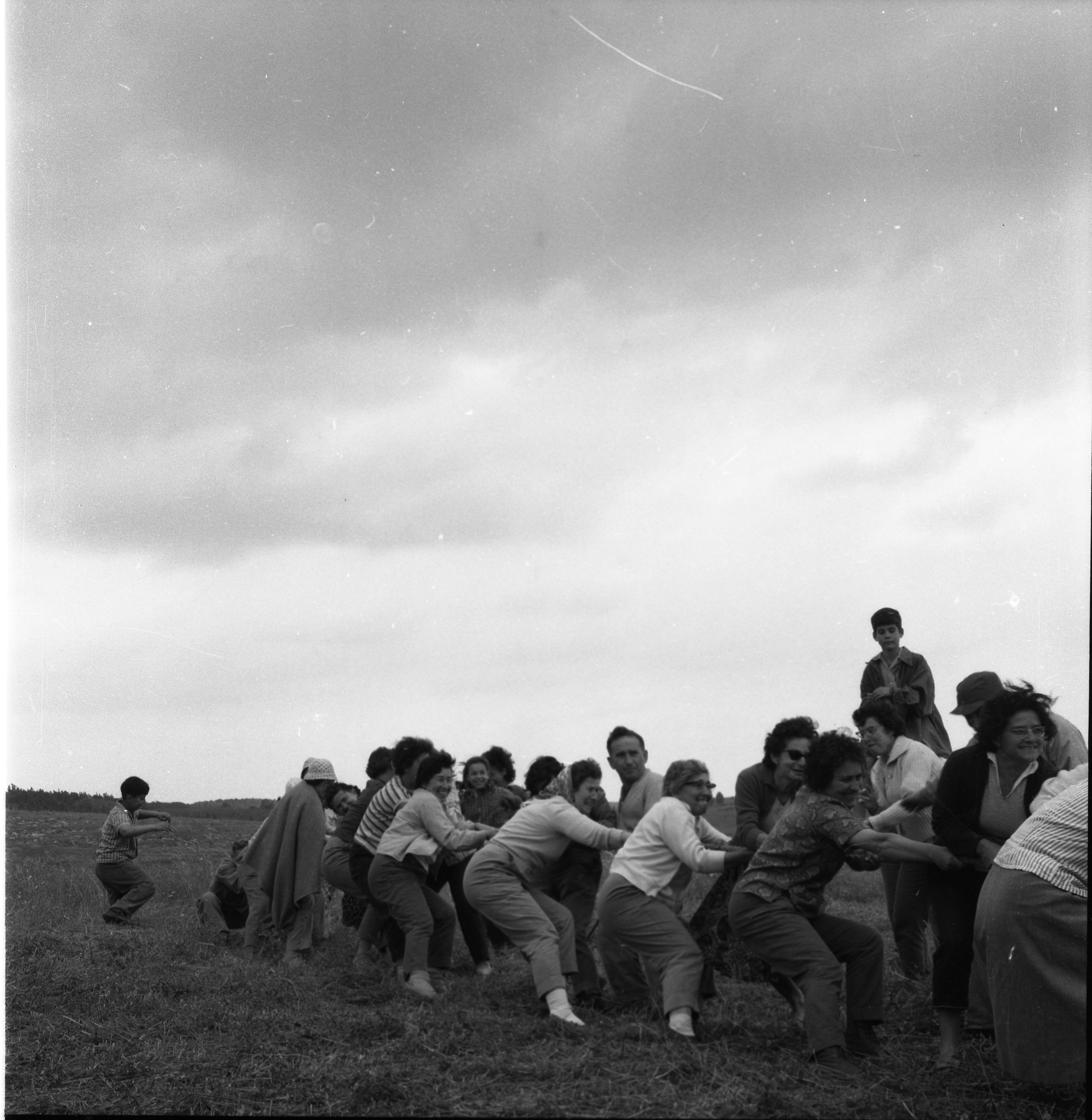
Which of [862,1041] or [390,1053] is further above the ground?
[862,1041]

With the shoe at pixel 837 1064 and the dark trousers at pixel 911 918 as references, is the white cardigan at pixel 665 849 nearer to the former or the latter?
the shoe at pixel 837 1064

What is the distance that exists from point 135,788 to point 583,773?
517cm

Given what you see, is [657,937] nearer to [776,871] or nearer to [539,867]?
[776,871]

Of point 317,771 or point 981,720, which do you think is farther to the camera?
point 317,771

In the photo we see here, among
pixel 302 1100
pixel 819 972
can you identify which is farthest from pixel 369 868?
pixel 819 972

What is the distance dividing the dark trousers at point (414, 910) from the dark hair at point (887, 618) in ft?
10.7

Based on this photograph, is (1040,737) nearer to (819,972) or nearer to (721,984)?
(819,972)

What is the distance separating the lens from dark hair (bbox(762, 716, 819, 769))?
6852 mm

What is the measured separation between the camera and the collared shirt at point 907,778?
21.7 feet

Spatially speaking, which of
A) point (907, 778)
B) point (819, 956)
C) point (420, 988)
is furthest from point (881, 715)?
point (420, 988)

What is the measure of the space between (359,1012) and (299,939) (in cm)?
207

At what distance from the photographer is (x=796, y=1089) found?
514 cm

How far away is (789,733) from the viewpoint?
6.88 meters

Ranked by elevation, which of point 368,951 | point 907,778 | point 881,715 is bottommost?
point 368,951
